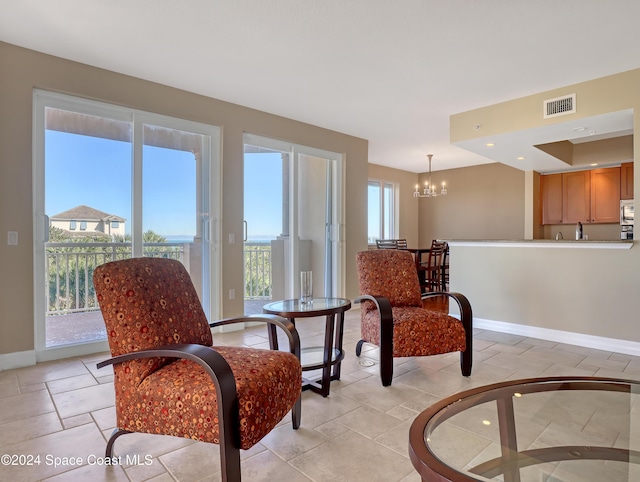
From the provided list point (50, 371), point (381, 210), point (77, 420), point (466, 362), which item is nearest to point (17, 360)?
point (50, 371)

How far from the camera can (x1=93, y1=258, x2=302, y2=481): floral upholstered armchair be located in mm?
1395

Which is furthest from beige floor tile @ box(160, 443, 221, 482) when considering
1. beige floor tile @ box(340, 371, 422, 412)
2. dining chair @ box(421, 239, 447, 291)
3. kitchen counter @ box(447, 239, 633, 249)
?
dining chair @ box(421, 239, 447, 291)

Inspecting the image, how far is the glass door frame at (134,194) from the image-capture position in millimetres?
3156

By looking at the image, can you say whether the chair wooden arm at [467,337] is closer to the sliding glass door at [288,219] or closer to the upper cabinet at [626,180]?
the sliding glass door at [288,219]

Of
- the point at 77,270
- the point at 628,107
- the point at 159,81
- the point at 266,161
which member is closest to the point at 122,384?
the point at 77,270

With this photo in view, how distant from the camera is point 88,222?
3443mm

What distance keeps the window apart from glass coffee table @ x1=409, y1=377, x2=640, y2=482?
20.8 feet

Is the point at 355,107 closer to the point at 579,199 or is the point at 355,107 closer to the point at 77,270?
the point at 77,270

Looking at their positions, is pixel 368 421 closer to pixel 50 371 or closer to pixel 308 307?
pixel 308 307

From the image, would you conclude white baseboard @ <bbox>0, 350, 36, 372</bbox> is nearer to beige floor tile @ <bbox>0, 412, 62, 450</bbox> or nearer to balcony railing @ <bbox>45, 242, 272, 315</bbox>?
balcony railing @ <bbox>45, 242, 272, 315</bbox>

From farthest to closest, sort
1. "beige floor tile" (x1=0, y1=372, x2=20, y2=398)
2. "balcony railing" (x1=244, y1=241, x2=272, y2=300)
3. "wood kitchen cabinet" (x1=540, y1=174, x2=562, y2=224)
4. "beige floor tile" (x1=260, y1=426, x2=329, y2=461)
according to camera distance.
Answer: "wood kitchen cabinet" (x1=540, y1=174, x2=562, y2=224) < "balcony railing" (x1=244, y1=241, x2=272, y2=300) < "beige floor tile" (x1=0, y1=372, x2=20, y2=398) < "beige floor tile" (x1=260, y1=426, x2=329, y2=461)

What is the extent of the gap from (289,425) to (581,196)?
6647mm

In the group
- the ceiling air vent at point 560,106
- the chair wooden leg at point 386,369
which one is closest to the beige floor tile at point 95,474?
the chair wooden leg at point 386,369

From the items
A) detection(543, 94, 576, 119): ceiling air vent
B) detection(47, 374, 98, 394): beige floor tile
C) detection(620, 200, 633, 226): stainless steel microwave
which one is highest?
detection(543, 94, 576, 119): ceiling air vent
